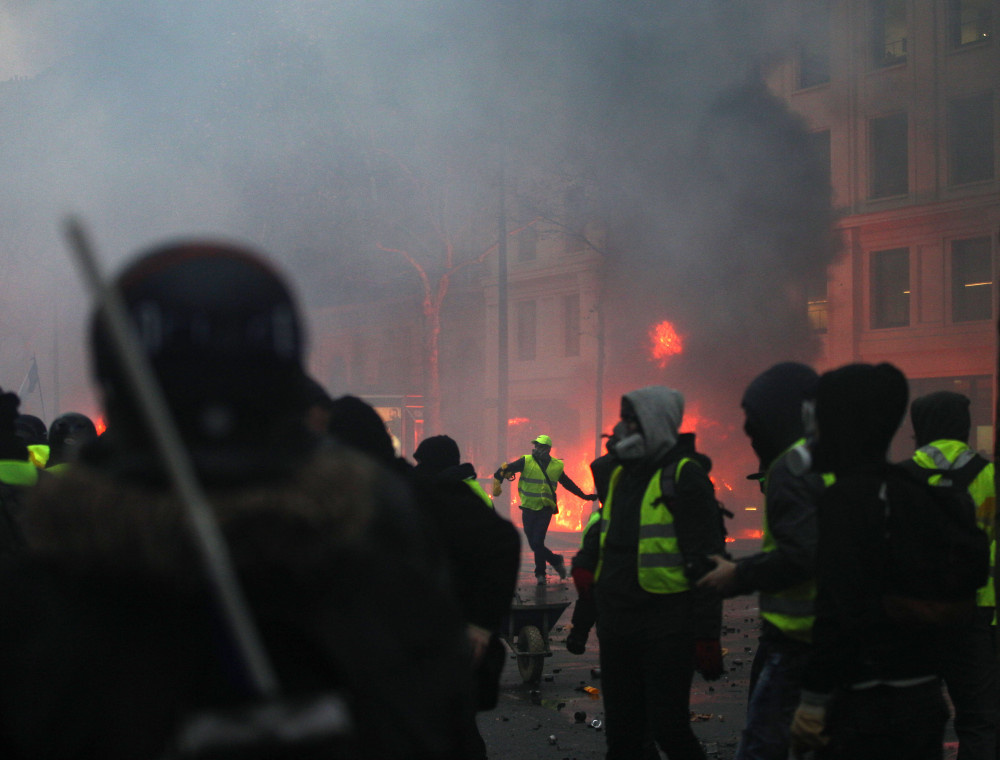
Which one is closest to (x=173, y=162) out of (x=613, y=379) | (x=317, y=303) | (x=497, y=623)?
(x=317, y=303)

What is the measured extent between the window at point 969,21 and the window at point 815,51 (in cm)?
304

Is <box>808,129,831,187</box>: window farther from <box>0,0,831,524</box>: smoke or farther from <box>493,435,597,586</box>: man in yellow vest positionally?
<box>493,435,597,586</box>: man in yellow vest

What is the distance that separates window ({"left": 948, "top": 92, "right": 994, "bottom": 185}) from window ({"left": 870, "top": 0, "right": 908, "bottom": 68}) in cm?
188

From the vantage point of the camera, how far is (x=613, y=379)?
90.8 feet

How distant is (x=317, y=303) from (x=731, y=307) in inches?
875

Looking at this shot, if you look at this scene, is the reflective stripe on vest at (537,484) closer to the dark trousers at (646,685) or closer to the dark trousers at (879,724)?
the dark trousers at (646,685)

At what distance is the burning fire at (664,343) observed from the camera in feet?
83.3

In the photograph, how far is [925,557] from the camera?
8.66ft

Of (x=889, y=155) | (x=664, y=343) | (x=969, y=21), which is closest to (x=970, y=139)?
(x=889, y=155)

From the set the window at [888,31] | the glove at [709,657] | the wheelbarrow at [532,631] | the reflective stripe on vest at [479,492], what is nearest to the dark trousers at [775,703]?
the glove at [709,657]

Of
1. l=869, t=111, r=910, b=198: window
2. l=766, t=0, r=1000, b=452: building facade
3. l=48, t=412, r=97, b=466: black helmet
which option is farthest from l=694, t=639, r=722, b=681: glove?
l=869, t=111, r=910, b=198: window

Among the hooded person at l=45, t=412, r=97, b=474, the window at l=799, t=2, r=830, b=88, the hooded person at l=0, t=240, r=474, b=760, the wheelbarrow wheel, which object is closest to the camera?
the hooded person at l=0, t=240, r=474, b=760

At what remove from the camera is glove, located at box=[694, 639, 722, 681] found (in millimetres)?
3879

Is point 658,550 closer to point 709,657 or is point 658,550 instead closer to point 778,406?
point 709,657
